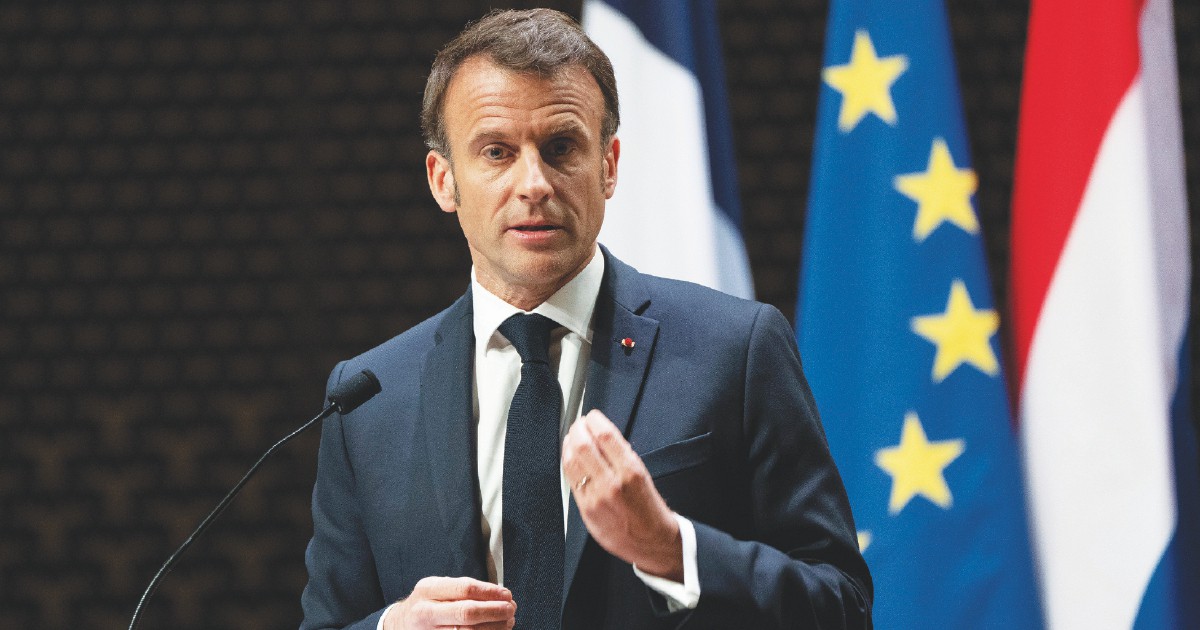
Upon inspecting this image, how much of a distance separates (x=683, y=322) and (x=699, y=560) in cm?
39

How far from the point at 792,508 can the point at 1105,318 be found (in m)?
1.42

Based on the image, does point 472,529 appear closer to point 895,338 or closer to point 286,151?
point 895,338

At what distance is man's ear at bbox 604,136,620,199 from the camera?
65.6 inches

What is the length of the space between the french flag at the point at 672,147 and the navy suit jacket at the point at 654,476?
1.08 metres

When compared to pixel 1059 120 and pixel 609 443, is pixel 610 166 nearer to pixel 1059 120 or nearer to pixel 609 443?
pixel 609 443

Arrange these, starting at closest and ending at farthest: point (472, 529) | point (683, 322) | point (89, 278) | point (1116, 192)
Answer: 1. point (472, 529)
2. point (683, 322)
3. point (1116, 192)
4. point (89, 278)

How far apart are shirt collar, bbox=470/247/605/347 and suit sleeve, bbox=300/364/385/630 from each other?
26cm

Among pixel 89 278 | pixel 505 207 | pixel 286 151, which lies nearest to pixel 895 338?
pixel 505 207

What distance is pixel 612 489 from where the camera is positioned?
1.24 metres

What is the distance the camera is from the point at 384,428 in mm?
1631

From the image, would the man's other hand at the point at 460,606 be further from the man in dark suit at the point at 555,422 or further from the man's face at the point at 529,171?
the man's face at the point at 529,171

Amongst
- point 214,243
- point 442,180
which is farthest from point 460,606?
point 214,243

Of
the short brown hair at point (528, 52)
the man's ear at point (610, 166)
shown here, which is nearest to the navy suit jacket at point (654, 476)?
the man's ear at point (610, 166)

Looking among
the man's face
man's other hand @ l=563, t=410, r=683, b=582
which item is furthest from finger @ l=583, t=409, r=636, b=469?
the man's face
